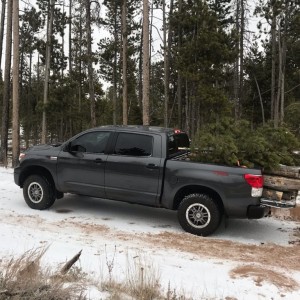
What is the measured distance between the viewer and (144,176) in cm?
678

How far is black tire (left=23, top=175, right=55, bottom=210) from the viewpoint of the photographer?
25.2 feet

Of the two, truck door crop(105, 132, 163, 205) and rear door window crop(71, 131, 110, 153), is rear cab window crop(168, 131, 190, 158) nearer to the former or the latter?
truck door crop(105, 132, 163, 205)

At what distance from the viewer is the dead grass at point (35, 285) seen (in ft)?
11.5

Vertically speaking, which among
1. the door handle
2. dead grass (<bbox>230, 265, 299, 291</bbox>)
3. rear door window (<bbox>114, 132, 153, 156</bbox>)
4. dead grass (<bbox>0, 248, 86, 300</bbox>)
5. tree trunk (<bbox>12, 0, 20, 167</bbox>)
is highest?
tree trunk (<bbox>12, 0, 20, 167</bbox>)

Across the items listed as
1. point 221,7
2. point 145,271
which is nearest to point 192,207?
point 145,271

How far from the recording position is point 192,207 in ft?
21.2

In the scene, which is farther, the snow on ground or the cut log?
the cut log

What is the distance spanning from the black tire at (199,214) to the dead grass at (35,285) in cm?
271

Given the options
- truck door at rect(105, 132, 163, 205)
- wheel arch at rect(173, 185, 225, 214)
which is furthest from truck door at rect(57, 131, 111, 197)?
wheel arch at rect(173, 185, 225, 214)

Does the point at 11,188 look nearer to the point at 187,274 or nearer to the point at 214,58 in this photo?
the point at 187,274

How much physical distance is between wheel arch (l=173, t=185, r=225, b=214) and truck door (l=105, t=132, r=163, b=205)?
14.7 inches

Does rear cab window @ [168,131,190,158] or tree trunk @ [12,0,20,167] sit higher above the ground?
tree trunk @ [12,0,20,167]

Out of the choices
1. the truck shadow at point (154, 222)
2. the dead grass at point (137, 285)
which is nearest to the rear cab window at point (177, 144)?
the truck shadow at point (154, 222)

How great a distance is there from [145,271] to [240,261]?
1.61m
